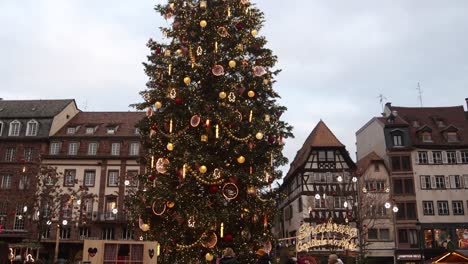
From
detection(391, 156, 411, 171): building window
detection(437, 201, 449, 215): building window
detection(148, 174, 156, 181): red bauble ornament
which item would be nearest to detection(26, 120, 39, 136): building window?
detection(148, 174, 156, 181): red bauble ornament

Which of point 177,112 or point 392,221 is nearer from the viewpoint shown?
point 177,112

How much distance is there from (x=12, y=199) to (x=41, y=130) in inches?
454

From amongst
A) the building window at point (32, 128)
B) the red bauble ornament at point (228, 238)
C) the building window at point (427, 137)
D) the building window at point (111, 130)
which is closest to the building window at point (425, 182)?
the building window at point (427, 137)

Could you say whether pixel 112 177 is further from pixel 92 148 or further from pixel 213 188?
pixel 213 188

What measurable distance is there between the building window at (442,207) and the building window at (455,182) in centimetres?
200

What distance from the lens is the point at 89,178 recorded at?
1962 inches

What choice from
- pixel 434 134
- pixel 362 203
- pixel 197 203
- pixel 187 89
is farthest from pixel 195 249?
pixel 434 134

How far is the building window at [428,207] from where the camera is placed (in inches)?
1996

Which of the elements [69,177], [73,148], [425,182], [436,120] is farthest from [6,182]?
[436,120]

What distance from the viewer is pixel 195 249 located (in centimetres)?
1683

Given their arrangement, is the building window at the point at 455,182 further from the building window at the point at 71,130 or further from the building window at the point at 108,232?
the building window at the point at 71,130

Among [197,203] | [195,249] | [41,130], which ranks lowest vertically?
[195,249]

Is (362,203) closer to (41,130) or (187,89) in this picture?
(187,89)

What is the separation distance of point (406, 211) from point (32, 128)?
4070cm
